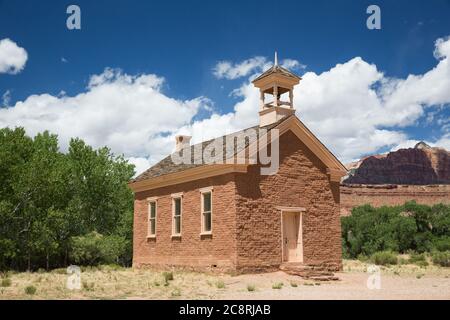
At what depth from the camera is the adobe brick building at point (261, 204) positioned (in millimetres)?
20672

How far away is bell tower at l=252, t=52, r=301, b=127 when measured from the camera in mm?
23547

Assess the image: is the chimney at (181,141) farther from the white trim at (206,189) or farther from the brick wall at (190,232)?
the white trim at (206,189)

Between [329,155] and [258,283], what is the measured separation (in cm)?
806

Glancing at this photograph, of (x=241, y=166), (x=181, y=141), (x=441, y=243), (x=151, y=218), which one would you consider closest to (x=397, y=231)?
(x=441, y=243)

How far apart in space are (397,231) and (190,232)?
114ft

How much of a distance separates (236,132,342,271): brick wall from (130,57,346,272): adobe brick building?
4 centimetres

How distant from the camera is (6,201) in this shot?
28.2 m

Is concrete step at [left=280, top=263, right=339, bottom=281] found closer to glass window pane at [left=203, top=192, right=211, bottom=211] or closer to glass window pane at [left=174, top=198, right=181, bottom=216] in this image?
glass window pane at [left=203, top=192, right=211, bottom=211]

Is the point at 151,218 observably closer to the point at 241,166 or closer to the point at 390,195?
the point at 241,166

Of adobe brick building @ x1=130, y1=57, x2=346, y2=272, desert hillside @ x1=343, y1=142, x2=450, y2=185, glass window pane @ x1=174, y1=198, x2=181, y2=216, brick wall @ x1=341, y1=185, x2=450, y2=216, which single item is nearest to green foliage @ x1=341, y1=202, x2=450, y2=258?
adobe brick building @ x1=130, y1=57, x2=346, y2=272

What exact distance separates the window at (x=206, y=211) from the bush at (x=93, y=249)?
14.3 m

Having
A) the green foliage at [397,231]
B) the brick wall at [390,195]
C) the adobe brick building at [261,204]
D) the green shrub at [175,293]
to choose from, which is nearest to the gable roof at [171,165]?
Result: the adobe brick building at [261,204]

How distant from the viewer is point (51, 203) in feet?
101
